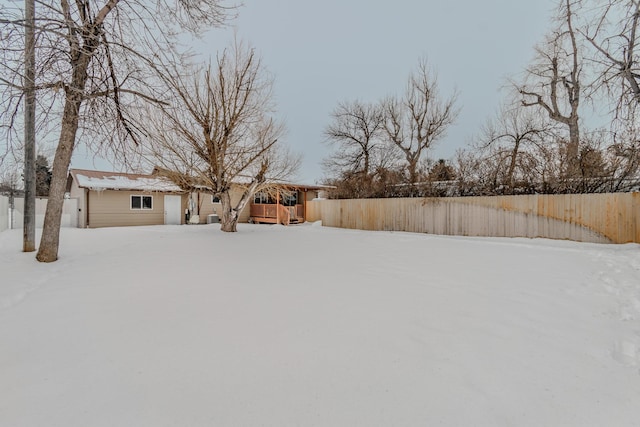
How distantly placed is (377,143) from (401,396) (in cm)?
2219

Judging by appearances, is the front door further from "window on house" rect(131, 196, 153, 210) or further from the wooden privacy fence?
the wooden privacy fence

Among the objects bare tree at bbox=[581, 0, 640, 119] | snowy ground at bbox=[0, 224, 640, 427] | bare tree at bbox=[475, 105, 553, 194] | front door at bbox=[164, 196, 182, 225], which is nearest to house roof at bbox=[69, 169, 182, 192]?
front door at bbox=[164, 196, 182, 225]

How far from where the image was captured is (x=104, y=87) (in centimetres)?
637

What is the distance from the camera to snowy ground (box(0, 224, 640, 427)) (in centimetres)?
190

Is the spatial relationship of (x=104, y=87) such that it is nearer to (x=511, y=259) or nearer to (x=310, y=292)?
(x=310, y=292)

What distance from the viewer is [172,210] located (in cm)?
1783

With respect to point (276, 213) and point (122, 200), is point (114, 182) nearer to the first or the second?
point (122, 200)

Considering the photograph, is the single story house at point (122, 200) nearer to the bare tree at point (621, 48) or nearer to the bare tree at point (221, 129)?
the bare tree at point (221, 129)

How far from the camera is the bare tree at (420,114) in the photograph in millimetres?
19938

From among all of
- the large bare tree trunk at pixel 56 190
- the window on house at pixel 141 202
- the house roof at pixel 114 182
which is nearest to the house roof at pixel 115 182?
the house roof at pixel 114 182

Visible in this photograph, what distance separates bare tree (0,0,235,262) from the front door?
1181 cm

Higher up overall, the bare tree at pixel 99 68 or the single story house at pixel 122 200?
the bare tree at pixel 99 68

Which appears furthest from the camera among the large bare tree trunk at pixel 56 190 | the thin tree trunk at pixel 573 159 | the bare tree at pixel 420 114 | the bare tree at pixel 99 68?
the bare tree at pixel 420 114

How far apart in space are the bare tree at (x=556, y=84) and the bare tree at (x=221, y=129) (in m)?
12.3
